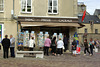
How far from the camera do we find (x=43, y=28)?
2016cm

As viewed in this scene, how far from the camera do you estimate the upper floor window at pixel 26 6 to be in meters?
19.8

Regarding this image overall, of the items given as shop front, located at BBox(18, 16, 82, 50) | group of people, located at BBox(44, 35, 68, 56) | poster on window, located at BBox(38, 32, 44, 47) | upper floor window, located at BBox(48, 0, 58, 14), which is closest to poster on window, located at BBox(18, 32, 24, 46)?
shop front, located at BBox(18, 16, 82, 50)

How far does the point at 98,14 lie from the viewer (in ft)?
237

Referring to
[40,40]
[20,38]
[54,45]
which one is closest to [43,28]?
[40,40]

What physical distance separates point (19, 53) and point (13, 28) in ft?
19.8

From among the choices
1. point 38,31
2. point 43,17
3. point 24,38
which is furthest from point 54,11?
point 24,38

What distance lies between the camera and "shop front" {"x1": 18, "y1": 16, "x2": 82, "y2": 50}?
60.5 ft

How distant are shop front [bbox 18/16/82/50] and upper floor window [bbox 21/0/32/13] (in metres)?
Result: 0.96

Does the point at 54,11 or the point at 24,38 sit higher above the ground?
the point at 54,11

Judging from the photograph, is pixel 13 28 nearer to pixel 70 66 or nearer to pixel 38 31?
pixel 38 31

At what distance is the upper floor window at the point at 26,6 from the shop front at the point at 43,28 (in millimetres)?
960

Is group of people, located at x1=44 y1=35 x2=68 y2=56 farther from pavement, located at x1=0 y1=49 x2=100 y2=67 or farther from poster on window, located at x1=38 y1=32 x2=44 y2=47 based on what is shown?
pavement, located at x1=0 y1=49 x2=100 y2=67

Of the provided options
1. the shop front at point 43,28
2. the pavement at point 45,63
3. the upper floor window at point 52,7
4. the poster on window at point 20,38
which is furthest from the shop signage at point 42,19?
the pavement at point 45,63

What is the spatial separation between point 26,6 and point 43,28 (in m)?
2.96
